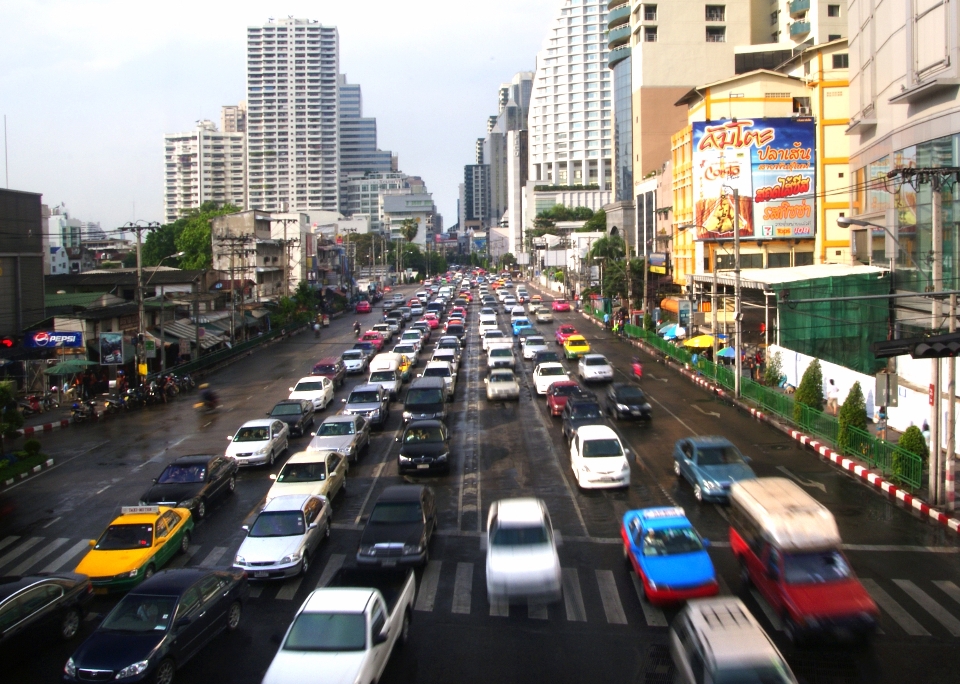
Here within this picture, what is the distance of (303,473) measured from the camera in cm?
2086

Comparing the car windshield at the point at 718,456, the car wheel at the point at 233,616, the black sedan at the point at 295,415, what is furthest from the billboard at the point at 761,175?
the car wheel at the point at 233,616

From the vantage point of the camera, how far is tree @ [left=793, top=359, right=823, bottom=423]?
28500 mm

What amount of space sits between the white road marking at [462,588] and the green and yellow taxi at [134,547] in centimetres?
576

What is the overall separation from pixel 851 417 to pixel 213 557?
17255 millimetres

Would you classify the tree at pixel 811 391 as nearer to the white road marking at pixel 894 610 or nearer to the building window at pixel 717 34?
the white road marking at pixel 894 610

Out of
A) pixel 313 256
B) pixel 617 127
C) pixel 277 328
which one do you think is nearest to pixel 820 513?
pixel 277 328

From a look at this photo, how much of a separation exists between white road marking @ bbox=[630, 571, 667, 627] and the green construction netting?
2386cm

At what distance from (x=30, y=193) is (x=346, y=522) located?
36.3m

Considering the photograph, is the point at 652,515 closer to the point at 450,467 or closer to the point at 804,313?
the point at 450,467

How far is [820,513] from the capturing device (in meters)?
14.0

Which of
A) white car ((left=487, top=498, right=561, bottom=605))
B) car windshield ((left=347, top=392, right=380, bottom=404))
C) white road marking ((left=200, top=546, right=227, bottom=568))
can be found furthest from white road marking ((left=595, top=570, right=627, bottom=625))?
car windshield ((left=347, top=392, right=380, bottom=404))

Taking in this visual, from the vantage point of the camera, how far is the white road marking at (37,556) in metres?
17.0

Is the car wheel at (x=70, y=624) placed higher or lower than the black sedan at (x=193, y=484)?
lower

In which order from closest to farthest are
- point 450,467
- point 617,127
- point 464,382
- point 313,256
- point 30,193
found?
point 450,467
point 464,382
point 30,193
point 313,256
point 617,127
